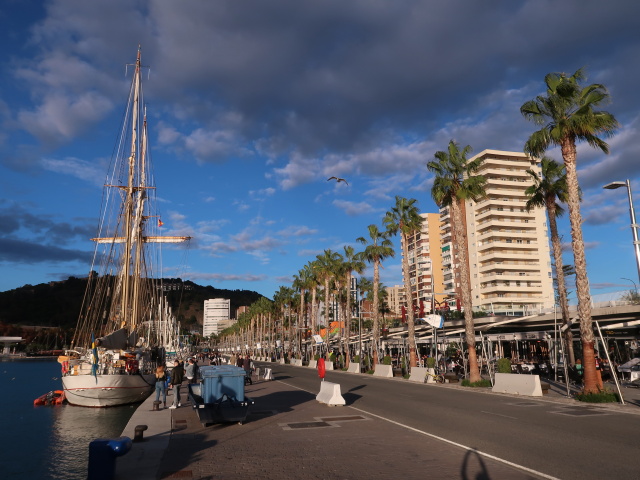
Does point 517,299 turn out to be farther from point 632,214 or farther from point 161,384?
point 161,384

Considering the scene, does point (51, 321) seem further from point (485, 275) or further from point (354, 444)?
point (354, 444)

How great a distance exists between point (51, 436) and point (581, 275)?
22503 millimetres

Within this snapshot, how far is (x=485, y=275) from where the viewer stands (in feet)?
347

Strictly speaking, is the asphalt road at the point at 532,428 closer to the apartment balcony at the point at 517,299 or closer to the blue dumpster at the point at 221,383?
the blue dumpster at the point at 221,383

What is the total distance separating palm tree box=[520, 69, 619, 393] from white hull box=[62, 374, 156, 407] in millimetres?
24555

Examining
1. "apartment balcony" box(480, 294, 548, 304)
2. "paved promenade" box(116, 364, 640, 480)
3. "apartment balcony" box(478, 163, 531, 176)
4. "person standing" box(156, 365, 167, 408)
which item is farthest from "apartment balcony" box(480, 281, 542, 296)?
"person standing" box(156, 365, 167, 408)

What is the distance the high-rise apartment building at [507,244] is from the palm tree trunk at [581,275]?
8149 cm

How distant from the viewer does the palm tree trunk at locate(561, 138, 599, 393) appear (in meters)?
20.5

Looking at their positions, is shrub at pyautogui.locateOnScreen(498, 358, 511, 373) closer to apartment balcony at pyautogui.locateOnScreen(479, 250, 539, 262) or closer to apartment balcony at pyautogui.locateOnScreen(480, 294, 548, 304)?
apartment balcony at pyautogui.locateOnScreen(480, 294, 548, 304)

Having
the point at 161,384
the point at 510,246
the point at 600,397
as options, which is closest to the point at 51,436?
the point at 161,384

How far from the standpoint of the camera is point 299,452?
1060 centimetres

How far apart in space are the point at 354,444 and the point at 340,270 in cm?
5569

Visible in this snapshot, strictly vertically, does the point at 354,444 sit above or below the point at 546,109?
below

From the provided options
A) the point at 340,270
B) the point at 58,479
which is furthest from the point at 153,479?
the point at 340,270
